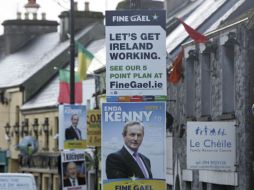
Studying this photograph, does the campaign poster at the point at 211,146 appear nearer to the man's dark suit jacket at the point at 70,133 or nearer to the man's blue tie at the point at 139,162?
the man's blue tie at the point at 139,162

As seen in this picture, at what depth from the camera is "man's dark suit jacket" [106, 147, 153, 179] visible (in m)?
19.2

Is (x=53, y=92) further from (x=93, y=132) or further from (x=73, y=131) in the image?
(x=93, y=132)

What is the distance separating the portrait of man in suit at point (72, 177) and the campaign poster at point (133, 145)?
28.3 feet

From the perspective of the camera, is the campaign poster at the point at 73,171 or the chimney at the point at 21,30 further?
the chimney at the point at 21,30

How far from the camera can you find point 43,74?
58.6m

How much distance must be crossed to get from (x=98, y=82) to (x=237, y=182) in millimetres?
19688

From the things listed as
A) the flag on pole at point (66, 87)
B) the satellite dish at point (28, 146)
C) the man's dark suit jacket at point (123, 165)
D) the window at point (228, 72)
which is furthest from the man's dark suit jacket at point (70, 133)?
the satellite dish at point (28, 146)

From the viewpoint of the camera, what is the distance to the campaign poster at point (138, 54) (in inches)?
762

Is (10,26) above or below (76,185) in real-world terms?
above

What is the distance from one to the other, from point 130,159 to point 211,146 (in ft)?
18.2

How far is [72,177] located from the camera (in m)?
28.0

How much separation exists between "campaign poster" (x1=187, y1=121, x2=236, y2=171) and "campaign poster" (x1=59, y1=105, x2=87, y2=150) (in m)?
7.71

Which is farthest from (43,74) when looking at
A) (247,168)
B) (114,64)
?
(114,64)

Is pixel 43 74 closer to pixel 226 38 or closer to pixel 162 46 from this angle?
pixel 226 38
